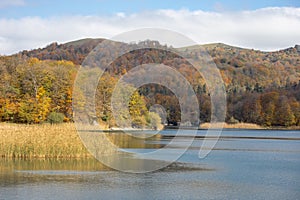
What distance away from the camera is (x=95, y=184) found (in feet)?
45.8

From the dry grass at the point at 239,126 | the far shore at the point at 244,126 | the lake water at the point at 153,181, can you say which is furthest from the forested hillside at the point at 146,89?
the lake water at the point at 153,181

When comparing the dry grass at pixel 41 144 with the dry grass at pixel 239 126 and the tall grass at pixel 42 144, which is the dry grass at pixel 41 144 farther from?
the dry grass at pixel 239 126

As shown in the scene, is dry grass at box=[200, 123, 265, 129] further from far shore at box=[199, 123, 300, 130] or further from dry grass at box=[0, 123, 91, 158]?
dry grass at box=[0, 123, 91, 158]

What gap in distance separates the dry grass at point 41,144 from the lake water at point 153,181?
0.79 m

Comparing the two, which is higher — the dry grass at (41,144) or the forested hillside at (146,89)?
the forested hillside at (146,89)

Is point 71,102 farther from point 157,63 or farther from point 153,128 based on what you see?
point 157,63

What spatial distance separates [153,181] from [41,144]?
680cm

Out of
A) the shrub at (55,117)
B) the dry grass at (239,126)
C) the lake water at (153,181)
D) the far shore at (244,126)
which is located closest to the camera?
the lake water at (153,181)

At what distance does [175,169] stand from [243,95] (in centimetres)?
6197

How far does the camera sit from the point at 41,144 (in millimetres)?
19750

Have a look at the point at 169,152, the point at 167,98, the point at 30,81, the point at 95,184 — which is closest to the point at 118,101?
the point at 30,81

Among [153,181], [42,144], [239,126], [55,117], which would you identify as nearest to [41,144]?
[42,144]

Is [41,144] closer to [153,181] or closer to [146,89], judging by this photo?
[153,181]

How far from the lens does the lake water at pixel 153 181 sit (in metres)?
12.5
